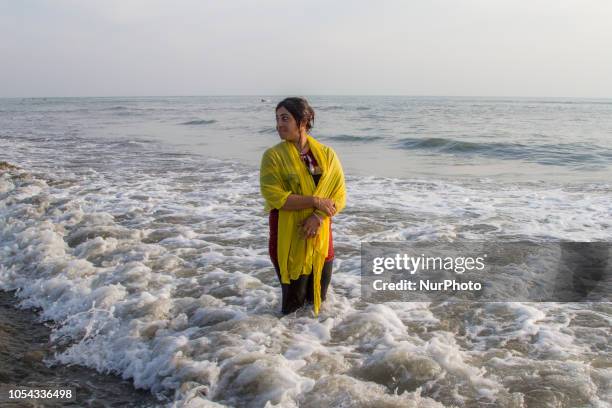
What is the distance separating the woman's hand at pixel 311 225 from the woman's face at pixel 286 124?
0.59 metres

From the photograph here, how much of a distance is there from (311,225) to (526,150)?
15.6m

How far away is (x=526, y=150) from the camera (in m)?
17.0

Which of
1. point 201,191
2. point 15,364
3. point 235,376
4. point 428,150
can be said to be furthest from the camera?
point 428,150

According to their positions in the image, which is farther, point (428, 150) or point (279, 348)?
point (428, 150)

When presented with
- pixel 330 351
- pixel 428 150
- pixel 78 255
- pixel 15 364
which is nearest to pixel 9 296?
pixel 78 255

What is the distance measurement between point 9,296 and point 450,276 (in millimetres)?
4247

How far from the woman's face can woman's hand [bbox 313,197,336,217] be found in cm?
48

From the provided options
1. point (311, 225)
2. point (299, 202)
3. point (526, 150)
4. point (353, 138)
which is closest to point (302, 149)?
point (299, 202)

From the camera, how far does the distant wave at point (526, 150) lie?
15.0 m

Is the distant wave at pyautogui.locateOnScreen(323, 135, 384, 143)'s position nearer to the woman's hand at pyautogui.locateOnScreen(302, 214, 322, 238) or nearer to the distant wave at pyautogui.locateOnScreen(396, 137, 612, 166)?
the distant wave at pyautogui.locateOnScreen(396, 137, 612, 166)

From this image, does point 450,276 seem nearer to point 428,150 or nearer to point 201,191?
point 201,191

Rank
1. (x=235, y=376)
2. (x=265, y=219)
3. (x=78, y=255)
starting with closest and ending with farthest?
(x=235, y=376)
(x=78, y=255)
(x=265, y=219)

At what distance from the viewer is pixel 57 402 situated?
9.73ft

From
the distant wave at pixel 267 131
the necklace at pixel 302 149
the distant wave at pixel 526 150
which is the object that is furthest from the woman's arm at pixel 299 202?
the distant wave at pixel 267 131
